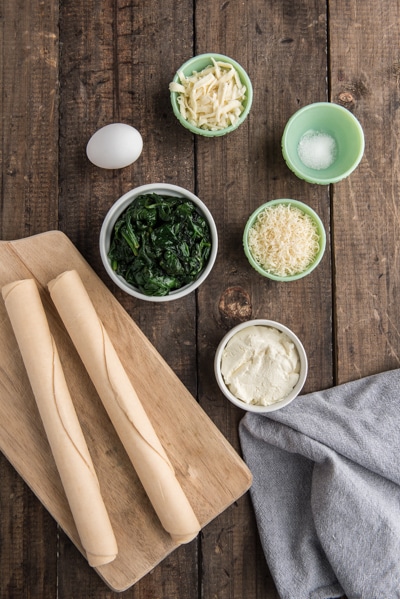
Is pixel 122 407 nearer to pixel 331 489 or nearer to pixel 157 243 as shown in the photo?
pixel 157 243

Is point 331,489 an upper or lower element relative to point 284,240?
lower

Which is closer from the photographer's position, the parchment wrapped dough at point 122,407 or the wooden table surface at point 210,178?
the parchment wrapped dough at point 122,407

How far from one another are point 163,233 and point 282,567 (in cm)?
85

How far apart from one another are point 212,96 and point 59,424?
0.82 m

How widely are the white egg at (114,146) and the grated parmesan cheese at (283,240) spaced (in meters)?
0.34

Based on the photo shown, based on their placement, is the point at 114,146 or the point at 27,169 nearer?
the point at 114,146

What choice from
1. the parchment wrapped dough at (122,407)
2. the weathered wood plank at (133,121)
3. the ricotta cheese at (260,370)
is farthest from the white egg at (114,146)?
the ricotta cheese at (260,370)

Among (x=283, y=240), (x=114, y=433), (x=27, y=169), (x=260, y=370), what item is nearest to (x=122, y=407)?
(x=114, y=433)

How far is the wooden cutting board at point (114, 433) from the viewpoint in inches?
52.9

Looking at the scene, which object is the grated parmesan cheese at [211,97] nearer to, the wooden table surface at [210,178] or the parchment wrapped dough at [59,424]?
the wooden table surface at [210,178]

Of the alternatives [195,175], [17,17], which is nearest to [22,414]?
[195,175]

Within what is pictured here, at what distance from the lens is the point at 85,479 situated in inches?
50.6

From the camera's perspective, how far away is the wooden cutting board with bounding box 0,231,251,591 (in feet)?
4.41

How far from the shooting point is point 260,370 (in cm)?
137
